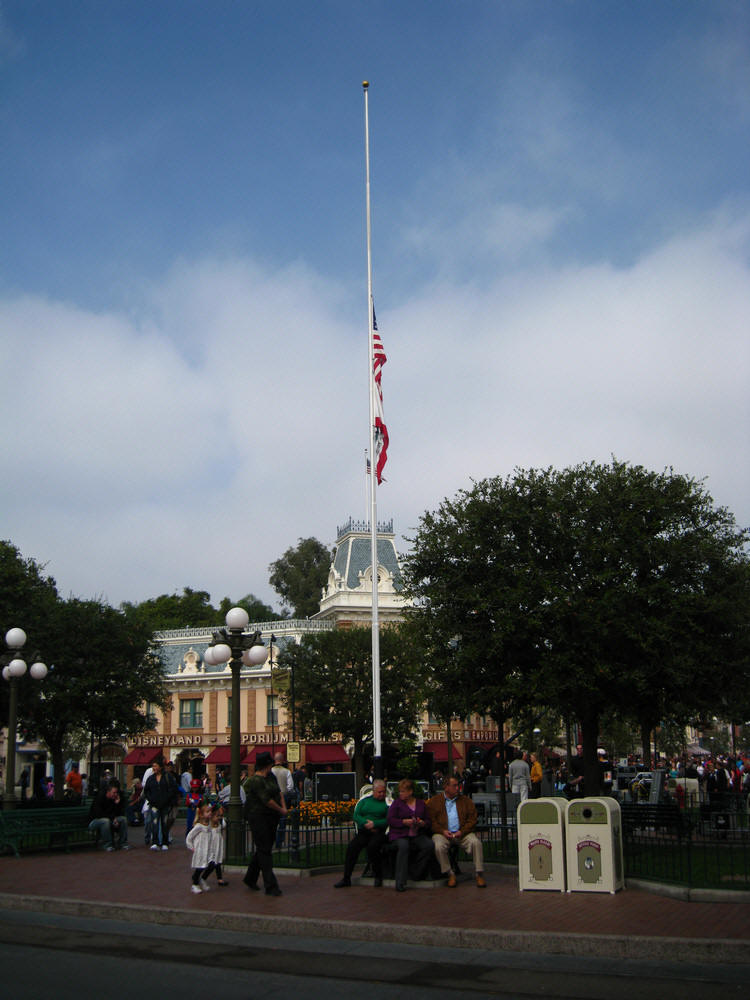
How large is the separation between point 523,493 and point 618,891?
9588 millimetres

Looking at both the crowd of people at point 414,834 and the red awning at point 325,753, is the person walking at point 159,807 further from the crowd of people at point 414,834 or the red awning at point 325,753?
the red awning at point 325,753

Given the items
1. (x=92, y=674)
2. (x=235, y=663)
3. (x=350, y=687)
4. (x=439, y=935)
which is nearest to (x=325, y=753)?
(x=350, y=687)

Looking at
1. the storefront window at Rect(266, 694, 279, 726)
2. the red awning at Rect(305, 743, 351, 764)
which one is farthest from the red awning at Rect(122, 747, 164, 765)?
the red awning at Rect(305, 743, 351, 764)

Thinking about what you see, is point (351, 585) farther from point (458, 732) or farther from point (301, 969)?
point (301, 969)

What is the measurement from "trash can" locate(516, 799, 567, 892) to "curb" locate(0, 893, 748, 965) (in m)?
2.81

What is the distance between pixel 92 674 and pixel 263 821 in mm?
26492

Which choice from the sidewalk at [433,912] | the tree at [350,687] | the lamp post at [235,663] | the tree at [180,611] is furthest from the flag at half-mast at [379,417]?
the tree at [180,611]

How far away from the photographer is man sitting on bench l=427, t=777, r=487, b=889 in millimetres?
12984

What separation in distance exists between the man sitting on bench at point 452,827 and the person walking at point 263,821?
2082 mm

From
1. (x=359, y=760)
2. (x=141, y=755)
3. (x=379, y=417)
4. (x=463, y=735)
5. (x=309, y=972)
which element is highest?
(x=379, y=417)

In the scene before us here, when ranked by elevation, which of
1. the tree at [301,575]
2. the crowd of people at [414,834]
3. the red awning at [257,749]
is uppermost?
the tree at [301,575]

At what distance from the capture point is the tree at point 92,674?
3688cm

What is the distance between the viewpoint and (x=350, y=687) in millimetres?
48750

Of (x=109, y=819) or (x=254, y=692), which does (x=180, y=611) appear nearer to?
(x=254, y=692)
